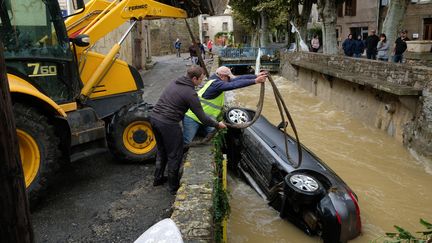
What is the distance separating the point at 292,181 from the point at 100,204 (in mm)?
2424

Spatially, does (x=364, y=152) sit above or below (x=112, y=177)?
below

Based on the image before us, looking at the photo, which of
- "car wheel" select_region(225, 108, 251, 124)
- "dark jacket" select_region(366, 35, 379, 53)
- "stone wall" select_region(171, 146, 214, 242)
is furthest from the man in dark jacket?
"dark jacket" select_region(366, 35, 379, 53)

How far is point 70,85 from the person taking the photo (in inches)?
214

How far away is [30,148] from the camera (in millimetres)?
4527

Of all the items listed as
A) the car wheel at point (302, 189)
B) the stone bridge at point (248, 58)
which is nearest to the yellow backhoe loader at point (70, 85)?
the car wheel at point (302, 189)

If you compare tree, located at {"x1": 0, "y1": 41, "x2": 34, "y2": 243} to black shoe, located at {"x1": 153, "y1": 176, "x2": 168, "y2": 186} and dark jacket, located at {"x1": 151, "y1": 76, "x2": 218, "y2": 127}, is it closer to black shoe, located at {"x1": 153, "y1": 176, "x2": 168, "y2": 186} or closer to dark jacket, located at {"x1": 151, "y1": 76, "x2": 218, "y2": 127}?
dark jacket, located at {"x1": 151, "y1": 76, "x2": 218, "y2": 127}

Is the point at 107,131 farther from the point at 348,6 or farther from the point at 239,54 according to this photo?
the point at 348,6

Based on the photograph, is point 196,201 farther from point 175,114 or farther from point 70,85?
point 70,85

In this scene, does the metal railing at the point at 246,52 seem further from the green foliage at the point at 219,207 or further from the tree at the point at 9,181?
the tree at the point at 9,181

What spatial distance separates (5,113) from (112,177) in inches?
181

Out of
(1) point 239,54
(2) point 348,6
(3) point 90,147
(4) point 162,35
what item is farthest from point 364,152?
(4) point 162,35

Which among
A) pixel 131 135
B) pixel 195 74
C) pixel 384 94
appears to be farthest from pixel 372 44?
pixel 195 74

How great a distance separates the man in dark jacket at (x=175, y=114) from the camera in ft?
15.8

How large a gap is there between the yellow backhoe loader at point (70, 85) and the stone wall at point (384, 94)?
5.02 metres
